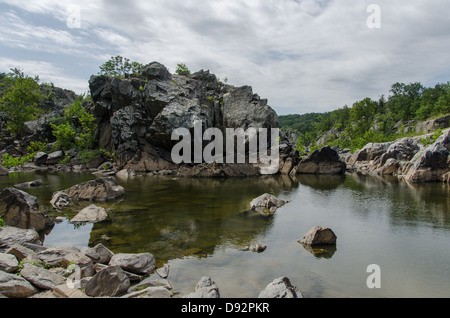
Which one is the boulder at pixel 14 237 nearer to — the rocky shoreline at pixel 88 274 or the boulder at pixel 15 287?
the rocky shoreline at pixel 88 274

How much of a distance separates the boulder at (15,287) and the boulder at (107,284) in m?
1.45

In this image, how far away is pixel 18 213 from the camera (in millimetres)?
15203

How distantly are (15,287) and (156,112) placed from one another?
42.9m

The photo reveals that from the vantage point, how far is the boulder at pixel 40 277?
27.5ft

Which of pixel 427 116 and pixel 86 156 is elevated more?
pixel 427 116

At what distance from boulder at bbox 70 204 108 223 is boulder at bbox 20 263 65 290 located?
858 cm

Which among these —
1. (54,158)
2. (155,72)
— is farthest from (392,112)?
(54,158)

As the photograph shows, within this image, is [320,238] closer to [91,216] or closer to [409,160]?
[91,216]

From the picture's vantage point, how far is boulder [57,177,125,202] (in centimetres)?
2334

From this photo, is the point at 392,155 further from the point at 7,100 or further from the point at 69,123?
the point at 7,100

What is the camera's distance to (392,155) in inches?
1905

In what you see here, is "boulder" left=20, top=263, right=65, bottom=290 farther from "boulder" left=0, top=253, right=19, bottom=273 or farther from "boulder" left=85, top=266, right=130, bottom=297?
"boulder" left=85, top=266, right=130, bottom=297

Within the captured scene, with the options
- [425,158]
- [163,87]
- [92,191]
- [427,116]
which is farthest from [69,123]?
[427,116]
